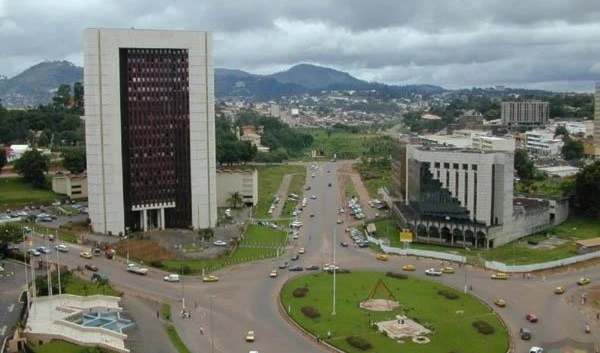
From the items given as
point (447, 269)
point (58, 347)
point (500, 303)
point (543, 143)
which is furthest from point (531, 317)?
point (543, 143)

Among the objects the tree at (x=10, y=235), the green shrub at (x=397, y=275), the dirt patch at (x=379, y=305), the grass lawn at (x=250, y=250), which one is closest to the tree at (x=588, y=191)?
the green shrub at (x=397, y=275)

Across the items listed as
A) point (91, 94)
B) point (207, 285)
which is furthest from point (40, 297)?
point (91, 94)

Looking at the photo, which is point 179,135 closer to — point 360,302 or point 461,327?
point 360,302

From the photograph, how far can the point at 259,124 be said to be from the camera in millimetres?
189625

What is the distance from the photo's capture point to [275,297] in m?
49.3

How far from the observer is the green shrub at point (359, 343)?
128 feet

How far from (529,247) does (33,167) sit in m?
55.1

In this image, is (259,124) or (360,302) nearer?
(360,302)

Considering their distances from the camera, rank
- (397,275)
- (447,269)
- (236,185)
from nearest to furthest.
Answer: (397,275)
(447,269)
(236,185)

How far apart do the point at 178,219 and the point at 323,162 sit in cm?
7492

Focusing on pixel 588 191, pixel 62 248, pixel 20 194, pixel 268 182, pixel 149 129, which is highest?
pixel 149 129

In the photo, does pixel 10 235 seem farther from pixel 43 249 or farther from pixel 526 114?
pixel 526 114

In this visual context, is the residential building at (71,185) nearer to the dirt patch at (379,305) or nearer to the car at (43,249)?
the car at (43,249)

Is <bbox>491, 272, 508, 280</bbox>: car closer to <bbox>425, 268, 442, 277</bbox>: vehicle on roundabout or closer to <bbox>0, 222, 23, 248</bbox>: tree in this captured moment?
<bbox>425, 268, 442, 277</bbox>: vehicle on roundabout
